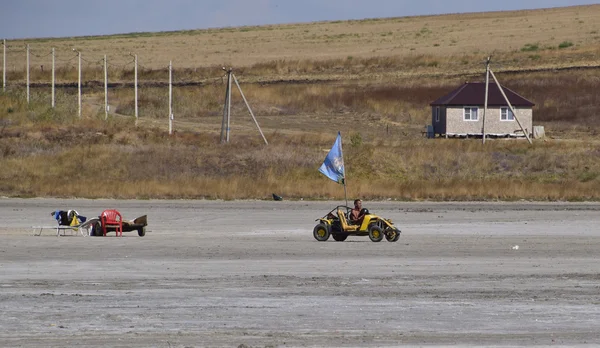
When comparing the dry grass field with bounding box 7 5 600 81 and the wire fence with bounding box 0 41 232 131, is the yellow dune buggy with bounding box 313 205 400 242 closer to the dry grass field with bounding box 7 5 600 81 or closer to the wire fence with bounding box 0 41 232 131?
the wire fence with bounding box 0 41 232 131

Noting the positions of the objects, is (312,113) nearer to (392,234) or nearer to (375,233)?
(392,234)

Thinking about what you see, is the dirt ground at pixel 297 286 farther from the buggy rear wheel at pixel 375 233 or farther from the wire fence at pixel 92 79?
the wire fence at pixel 92 79

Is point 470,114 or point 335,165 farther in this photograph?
point 470,114

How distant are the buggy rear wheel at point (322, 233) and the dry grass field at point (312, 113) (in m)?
14.1

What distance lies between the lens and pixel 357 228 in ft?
79.5

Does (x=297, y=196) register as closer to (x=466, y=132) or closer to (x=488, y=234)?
(x=488, y=234)

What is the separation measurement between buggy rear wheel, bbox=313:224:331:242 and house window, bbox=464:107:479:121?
125ft

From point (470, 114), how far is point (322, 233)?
38.3 m

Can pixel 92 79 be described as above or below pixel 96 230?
above

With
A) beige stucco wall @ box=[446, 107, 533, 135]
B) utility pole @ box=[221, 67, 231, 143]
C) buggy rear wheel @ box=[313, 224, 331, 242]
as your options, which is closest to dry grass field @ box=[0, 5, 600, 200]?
utility pole @ box=[221, 67, 231, 143]

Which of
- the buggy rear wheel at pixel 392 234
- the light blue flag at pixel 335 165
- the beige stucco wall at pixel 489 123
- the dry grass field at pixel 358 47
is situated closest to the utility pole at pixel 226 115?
the beige stucco wall at pixel 489 123

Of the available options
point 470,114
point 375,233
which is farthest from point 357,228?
point 470,114

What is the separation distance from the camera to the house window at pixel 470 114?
61.5 m

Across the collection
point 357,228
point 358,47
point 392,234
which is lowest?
point 392,234
